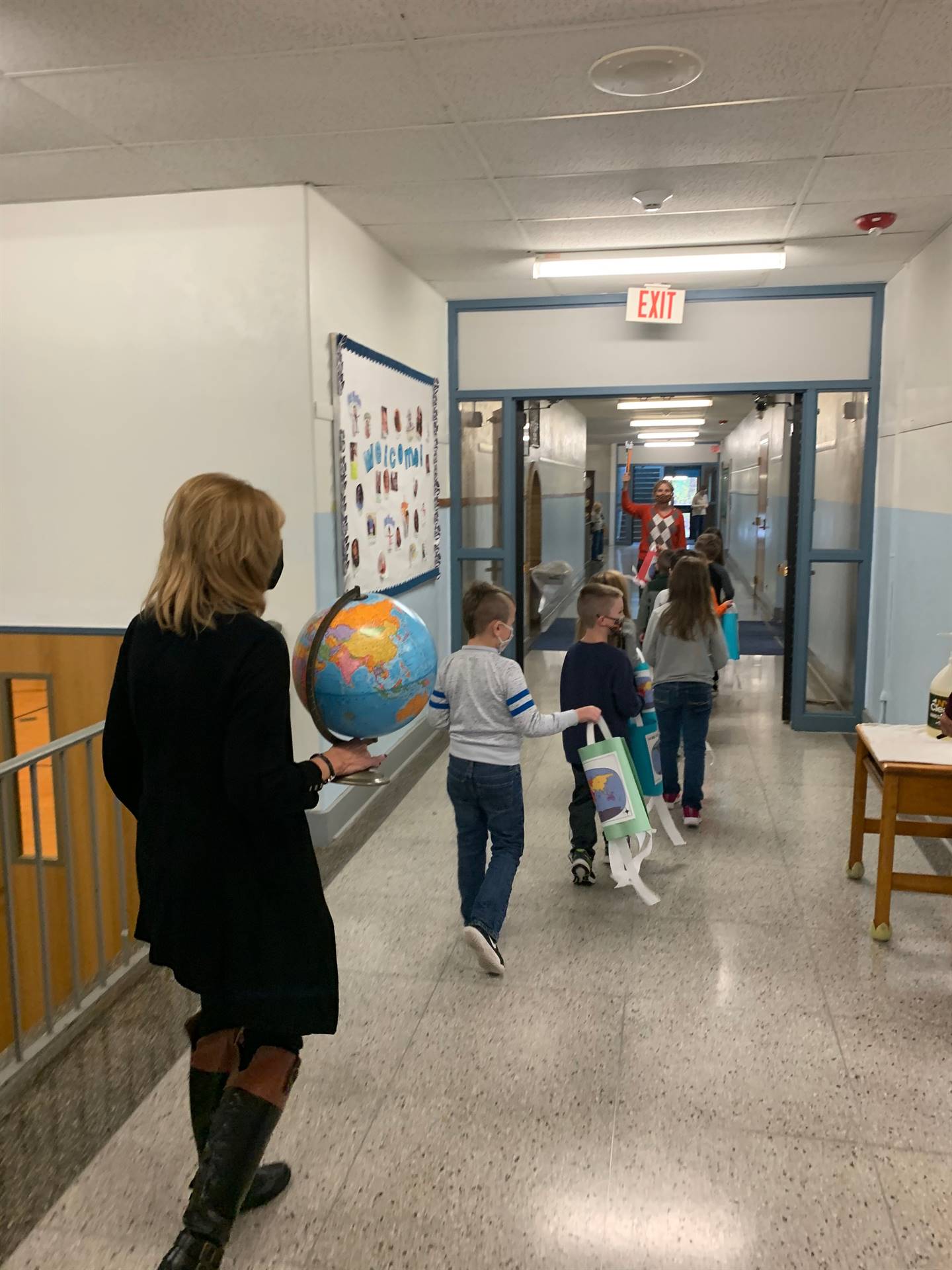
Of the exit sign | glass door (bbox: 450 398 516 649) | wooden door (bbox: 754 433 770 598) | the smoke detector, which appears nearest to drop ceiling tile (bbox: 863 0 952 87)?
the smoke detector

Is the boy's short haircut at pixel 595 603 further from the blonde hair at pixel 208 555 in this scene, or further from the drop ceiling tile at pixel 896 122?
the blonde hair at pixel 208 555

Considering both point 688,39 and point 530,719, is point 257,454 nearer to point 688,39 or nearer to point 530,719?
point 530,719

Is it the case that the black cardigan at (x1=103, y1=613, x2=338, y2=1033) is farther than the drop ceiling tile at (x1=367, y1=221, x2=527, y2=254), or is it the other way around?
the drop ceiling tile at (x1=367, y1=221, x2=527, y2=254)

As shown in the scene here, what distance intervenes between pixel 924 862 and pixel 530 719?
212 cm

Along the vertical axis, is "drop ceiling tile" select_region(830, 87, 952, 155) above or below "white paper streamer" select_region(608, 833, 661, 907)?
above

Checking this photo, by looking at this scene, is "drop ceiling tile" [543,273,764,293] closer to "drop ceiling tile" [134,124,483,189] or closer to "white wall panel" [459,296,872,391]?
"white wall panel" [459,296,872,391]

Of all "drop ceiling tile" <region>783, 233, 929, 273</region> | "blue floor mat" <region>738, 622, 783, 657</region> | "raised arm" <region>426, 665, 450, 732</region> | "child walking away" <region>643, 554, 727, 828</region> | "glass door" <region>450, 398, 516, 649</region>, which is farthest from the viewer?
"blue floor mat" <region>738, 622, 783, 657</region>

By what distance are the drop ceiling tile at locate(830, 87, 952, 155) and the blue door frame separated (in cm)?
245

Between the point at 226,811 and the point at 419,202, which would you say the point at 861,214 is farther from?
the point at 226,811

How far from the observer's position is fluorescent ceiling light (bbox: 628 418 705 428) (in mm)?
15859

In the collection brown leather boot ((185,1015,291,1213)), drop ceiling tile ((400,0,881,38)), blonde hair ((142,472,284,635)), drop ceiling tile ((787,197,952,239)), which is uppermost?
drop ceiling tile ((787,197,952,239))

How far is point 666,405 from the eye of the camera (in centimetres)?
1256

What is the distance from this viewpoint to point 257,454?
4180 millimetres

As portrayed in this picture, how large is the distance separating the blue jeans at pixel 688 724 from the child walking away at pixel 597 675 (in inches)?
29.1
